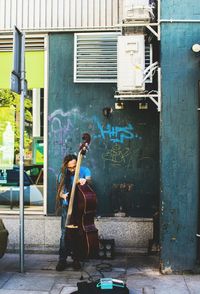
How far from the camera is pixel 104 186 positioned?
7.78 metres

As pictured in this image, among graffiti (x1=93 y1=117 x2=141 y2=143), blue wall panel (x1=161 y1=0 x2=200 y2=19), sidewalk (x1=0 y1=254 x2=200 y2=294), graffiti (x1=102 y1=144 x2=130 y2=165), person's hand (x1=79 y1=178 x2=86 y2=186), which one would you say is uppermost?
blue wall panel (x1=161 y1=0 x2=200 y2=19)

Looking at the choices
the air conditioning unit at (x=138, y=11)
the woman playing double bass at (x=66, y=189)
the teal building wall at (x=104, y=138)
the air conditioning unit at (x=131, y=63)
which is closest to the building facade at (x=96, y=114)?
the teal building wall at (x=104, y=138)

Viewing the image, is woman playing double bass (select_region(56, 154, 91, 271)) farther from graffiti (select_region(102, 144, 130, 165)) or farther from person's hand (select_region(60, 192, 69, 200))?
graffiti (select_region(102, 144, 130, 165))

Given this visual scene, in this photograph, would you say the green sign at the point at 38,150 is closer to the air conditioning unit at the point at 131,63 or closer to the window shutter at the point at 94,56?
the window shutter at the point at 94,56

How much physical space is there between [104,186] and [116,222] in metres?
0.67

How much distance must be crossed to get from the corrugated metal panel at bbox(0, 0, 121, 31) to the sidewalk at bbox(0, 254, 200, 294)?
4103 mm

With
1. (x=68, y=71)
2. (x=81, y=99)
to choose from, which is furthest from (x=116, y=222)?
(x=68, y=71)

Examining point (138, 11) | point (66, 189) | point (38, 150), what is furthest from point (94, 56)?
point (66, 189)

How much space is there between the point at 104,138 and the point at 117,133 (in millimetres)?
249

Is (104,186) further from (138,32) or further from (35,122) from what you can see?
(138,32)

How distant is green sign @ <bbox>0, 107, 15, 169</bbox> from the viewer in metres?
8.27

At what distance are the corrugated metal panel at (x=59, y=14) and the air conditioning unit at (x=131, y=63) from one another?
4.22 feet

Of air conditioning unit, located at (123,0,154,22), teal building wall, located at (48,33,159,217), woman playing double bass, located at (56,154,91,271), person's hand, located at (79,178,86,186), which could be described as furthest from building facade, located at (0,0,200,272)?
person's hand, located at (79,178,86,186)

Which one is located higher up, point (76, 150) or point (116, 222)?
point (76, 150)
